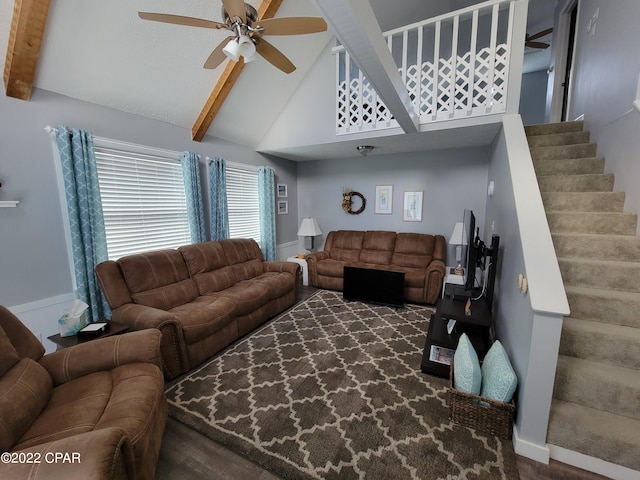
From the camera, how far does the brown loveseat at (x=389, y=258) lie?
3.67 meters

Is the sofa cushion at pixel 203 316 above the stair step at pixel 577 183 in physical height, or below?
below

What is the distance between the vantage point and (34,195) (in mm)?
2148

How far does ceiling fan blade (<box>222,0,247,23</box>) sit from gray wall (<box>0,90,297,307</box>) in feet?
6.08

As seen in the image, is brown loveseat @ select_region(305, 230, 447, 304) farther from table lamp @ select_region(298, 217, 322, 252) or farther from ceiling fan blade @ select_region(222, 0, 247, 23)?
ceiling fan blade @ select_region(222, 0, 247, 23)

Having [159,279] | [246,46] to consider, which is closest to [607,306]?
[246,46]

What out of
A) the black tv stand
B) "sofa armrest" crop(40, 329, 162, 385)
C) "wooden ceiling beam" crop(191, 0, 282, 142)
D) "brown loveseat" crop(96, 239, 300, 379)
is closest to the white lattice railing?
"wooden ceiling beam" crop(191, 0, 282, 142)

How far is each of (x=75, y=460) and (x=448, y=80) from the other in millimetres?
3991

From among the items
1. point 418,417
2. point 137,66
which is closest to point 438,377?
point 418,417

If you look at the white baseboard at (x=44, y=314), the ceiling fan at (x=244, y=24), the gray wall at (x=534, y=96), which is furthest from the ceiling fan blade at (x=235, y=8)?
the gray wall at (x=534, y=96)

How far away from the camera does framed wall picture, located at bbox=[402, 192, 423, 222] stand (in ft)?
14.6

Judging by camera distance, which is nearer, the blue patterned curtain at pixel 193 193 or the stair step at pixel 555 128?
the stair step at pixel 555 128

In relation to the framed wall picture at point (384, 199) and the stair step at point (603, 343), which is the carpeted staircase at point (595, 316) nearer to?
the stair step at point (603, 343)

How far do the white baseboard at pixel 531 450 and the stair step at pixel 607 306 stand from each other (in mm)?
895

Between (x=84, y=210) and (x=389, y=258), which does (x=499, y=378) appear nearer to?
(x=389, y=258)
